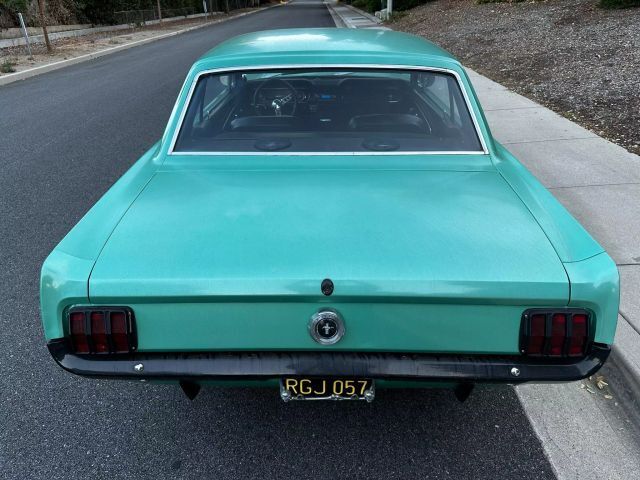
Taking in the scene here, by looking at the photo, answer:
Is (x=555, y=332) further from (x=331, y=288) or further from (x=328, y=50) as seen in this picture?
(x=328, y=50)

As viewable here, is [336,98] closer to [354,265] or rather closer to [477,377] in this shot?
[354,265]

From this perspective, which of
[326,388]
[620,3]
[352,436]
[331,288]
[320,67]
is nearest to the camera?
[331,288]

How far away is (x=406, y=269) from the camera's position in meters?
1.85

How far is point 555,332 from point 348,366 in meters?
0.75

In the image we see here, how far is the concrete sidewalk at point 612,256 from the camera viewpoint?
237 centimetres

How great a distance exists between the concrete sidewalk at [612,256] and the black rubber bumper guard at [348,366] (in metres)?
0.66

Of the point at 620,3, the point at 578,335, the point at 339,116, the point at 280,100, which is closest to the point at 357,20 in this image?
the point at 620,3

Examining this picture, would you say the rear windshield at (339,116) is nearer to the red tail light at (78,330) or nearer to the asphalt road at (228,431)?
the red tail light at (78,330)

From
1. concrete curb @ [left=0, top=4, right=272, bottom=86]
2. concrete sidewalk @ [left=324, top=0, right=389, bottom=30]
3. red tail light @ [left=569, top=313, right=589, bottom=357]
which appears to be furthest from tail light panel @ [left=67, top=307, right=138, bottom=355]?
concrete sidewalk @ [left=324, top=0, right=389, bottom=30]

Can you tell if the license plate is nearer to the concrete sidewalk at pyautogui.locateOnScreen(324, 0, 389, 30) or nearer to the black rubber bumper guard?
the black rubber bumper guard

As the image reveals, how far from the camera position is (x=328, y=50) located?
297 cm

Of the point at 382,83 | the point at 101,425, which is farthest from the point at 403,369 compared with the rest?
the point at 382,83

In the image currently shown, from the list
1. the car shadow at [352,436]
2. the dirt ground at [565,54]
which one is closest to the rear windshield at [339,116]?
the car shadow at [352,436]

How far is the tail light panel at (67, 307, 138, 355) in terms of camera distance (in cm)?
189
